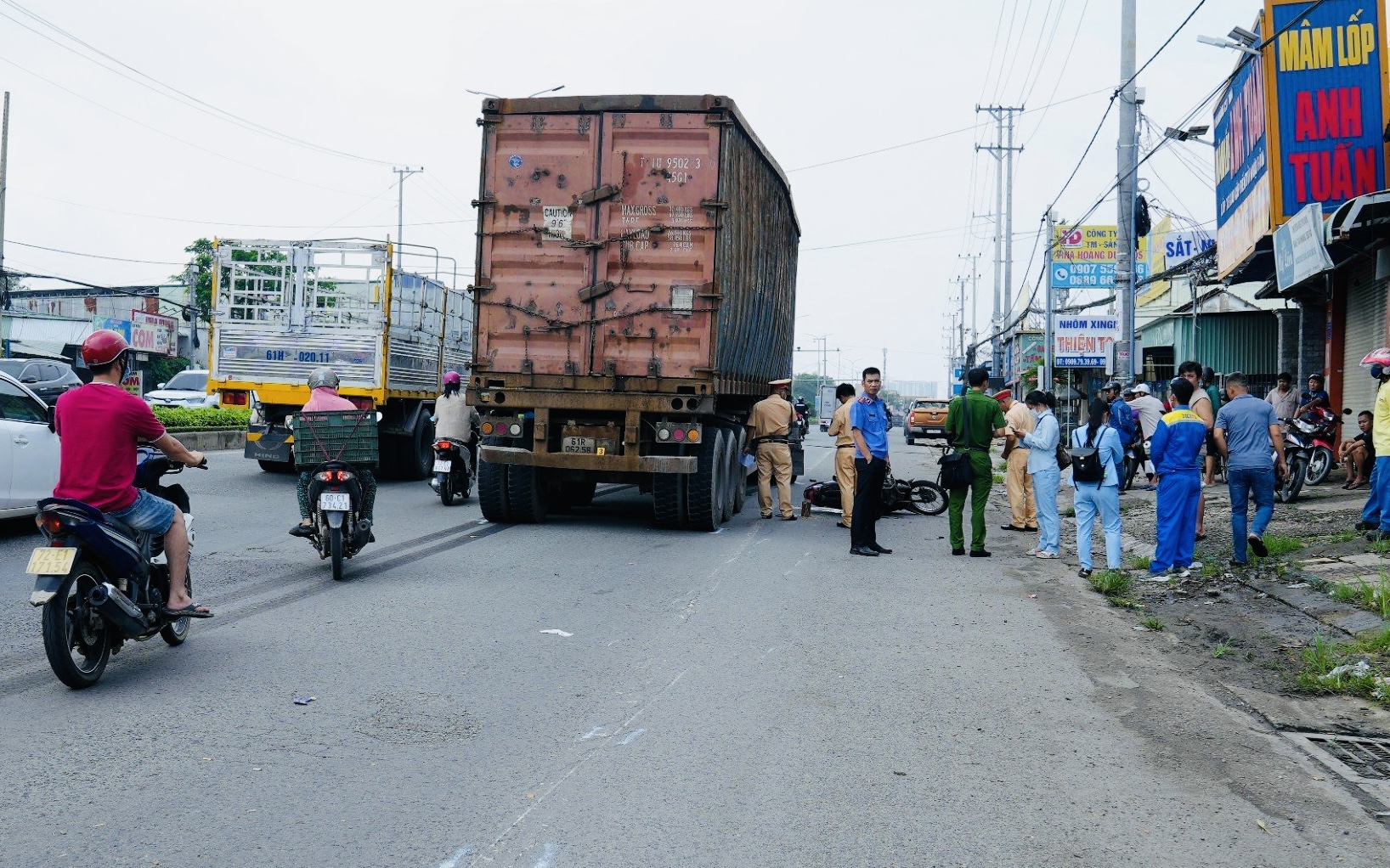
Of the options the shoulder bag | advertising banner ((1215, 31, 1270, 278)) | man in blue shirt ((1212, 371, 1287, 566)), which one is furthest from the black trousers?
advertising banner ((1215, 31, 1270, 278))

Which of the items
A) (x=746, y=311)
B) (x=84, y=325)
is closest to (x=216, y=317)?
(x=746, y=311)

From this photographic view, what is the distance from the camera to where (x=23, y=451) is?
408 inches

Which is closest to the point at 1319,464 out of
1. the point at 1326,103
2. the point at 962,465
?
the point at 1326,103

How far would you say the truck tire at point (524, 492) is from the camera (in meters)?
13.1

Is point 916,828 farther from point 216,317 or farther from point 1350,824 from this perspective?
point 216,317

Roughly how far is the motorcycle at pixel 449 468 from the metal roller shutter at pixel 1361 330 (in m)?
12.6

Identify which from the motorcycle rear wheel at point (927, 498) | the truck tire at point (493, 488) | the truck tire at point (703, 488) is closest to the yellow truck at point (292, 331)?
the truck tire at point (493, 488)

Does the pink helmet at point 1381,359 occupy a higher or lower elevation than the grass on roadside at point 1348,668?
higher

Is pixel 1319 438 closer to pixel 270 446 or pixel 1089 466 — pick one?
pixel 1089 466

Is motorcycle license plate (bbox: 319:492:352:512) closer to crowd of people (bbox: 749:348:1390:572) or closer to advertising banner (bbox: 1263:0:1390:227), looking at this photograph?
crowd of people (bbox: 749:348:1390:572)

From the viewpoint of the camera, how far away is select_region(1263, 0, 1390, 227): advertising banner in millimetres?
15320

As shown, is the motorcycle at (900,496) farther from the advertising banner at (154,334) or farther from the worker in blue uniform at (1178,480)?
the advertising banner at (154,334)

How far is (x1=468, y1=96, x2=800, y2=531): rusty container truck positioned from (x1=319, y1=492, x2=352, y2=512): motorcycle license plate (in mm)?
3500

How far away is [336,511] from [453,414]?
5.81 meters
